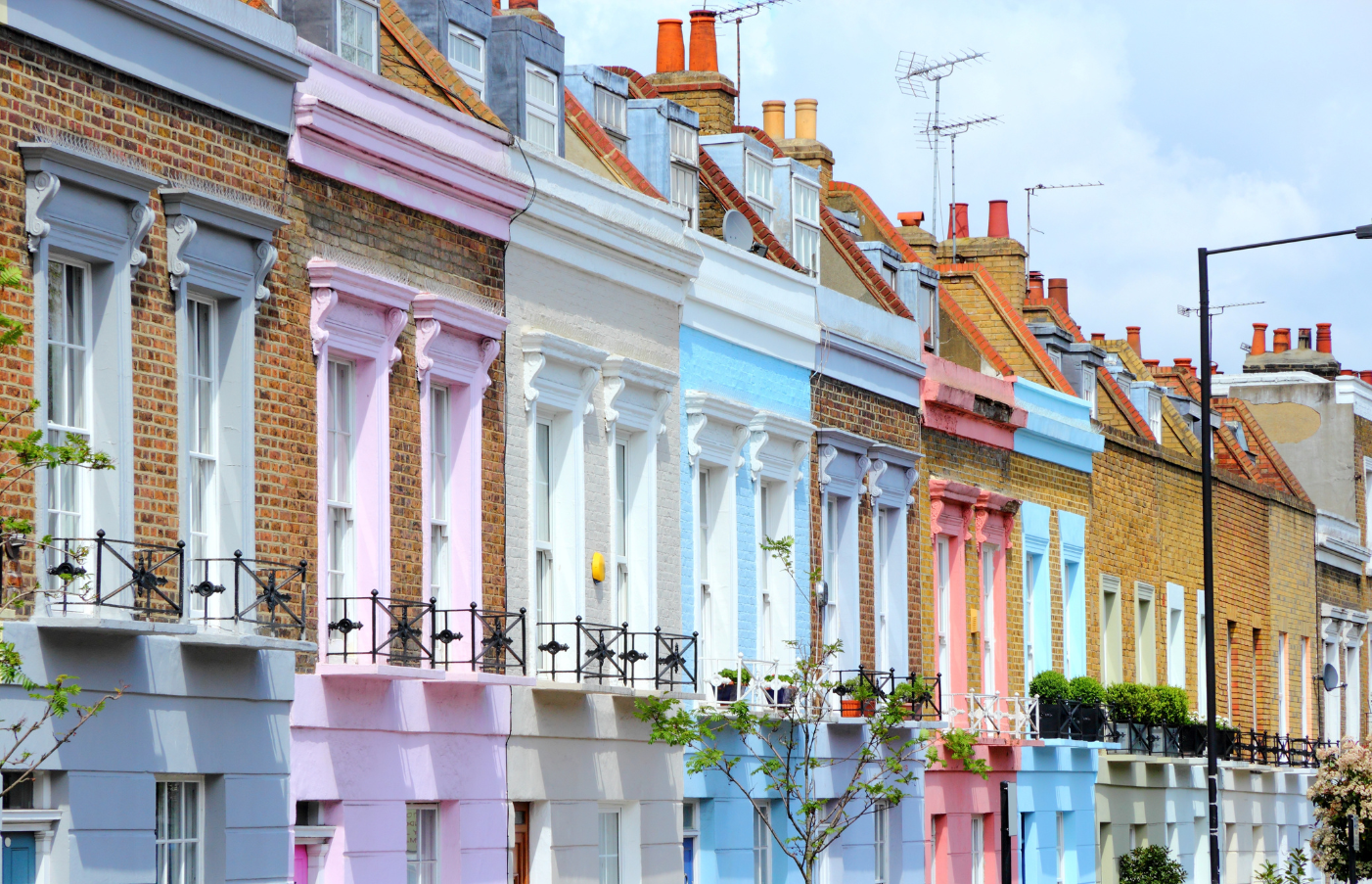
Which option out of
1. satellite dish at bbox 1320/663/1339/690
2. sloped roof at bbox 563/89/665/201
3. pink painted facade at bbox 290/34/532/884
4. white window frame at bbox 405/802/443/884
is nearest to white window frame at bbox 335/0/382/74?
pink painted facade at bbox 290/34/532/884

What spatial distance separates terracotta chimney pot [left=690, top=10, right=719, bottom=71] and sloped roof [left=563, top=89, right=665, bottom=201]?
618cm

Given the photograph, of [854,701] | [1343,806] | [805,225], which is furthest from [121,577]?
[1343,806]

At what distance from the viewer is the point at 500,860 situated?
22.1 metres

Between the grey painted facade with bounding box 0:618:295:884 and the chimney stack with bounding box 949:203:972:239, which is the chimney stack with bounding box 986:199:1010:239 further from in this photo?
the grey painted facade with bounding box 0:618:295:884

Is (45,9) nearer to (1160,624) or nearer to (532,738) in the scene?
(532,738)

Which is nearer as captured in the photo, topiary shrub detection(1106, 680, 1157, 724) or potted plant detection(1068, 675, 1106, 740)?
potted plant detection(1068, 675, 1106, 740)

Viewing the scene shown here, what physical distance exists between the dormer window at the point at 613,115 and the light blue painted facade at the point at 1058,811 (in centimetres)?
1213

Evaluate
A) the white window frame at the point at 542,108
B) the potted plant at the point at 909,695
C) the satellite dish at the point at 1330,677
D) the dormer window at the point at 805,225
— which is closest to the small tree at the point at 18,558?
the white window frame at the point at 542,108

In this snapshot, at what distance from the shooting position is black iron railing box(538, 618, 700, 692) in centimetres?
2339

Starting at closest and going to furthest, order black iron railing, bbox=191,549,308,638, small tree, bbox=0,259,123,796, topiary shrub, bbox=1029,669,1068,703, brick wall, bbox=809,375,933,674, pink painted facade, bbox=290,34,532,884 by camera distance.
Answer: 1. small tree, bbox=0,259,123,796
2. black iron railing, bbox=191,549,308,638
3. pink painted facade, bbox=290,34,532,884
4. brick wall, bbox=809,375,933,674
5. topiary shrub, bbox=1029,669,1068,703

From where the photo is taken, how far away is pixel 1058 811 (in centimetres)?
3641

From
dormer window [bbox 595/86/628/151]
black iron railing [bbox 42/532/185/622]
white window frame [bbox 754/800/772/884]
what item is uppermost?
dormer window [bbox 595/86/628/151]

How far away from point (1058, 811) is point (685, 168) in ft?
43.5

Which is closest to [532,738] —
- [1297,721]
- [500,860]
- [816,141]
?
[500,860]
